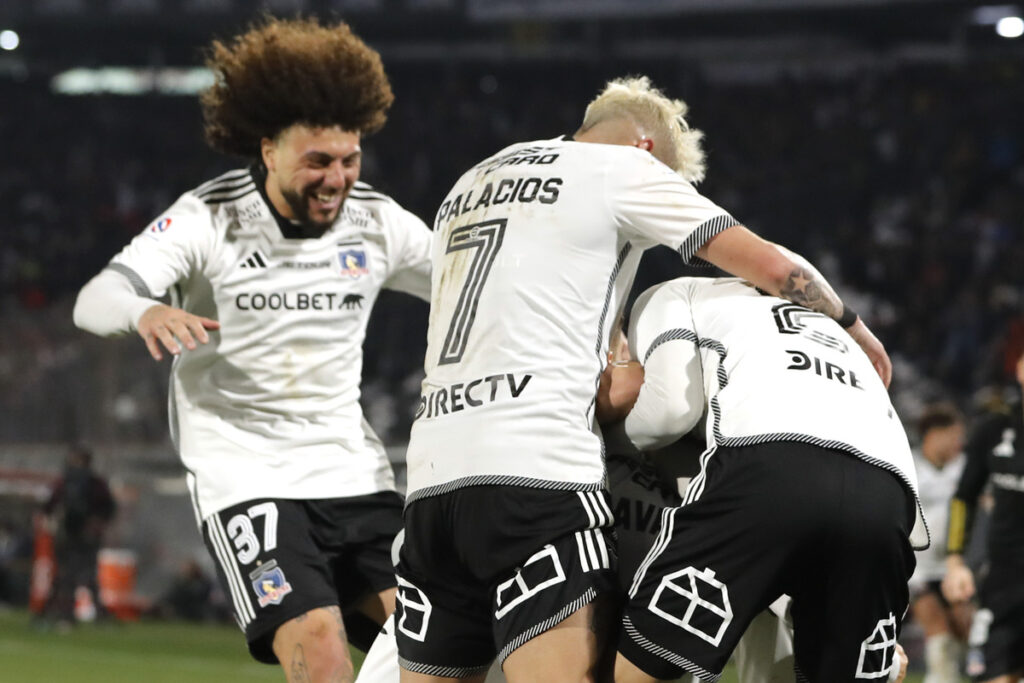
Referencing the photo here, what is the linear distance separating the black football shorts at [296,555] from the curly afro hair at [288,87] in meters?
1.32

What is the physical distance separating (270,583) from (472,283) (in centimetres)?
141

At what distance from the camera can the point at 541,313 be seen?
3.58 meters

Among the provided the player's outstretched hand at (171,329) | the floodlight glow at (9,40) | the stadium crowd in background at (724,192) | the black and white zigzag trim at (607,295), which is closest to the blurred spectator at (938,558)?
the stadium crowd in background at (724,192)

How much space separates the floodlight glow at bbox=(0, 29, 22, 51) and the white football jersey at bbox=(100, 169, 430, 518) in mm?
27160

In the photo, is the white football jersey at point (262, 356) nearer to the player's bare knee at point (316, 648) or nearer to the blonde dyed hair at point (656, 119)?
the player's bare knee at point (316, 648)

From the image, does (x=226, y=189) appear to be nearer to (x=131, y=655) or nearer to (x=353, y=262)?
(x=353, y=262)

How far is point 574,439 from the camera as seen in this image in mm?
3547

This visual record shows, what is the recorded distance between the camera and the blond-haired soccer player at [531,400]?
3.48 meters

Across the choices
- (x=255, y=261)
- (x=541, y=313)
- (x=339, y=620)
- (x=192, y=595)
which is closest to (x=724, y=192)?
(x=192, y=595)

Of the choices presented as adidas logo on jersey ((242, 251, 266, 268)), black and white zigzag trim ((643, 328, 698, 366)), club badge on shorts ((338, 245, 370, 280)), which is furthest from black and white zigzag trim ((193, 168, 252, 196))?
black and white zigzag trim ((643, 328, 698, 366))

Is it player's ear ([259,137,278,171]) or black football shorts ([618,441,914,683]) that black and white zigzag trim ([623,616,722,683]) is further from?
player's ear ([259,137,278,171])

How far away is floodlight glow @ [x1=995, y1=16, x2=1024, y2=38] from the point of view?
2442 cm

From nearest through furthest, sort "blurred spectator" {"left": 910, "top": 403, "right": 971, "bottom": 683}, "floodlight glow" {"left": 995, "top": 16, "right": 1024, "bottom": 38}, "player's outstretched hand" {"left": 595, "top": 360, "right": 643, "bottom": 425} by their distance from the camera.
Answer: "player's outstretched hand" {"left": 595, "top": 360, "right": 643, "bottom": 425}, "blurred spectator" {"left": 910, "top": 403, "right": 971, "bottom": 683}, "floodlight glow" {"left": 995, "top": 16, "right": 1024, "bottom": 38}

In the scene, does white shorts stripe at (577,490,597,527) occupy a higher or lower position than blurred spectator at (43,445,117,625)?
higher
